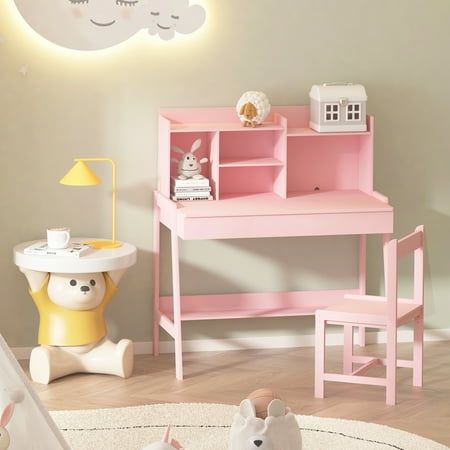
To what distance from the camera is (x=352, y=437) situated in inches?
160

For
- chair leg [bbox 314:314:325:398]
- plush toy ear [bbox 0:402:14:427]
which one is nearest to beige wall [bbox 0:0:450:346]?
chair leg [bbox 314:314:325:398]

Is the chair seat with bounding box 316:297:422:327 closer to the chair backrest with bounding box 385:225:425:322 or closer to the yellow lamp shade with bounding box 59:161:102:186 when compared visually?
the chair backrest with bounding box 385:225:425:322

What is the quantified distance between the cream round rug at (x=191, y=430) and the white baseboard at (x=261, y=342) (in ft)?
2.76

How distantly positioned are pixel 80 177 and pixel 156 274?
655 millimetres

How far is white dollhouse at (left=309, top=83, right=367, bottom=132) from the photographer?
4949 millimetres

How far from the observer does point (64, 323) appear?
15.6 feet

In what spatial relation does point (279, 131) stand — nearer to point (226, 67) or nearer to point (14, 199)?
point (226, 67)

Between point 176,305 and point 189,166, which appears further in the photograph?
point 189,166

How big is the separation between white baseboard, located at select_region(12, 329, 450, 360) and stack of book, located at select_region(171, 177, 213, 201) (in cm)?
74

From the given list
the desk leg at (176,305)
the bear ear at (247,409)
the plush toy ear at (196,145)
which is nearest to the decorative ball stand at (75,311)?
the desk leg at (176,305)

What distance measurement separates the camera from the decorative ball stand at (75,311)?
4676mm

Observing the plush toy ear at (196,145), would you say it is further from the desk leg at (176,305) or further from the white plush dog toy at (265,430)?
the white plush dog toy at (265,430)

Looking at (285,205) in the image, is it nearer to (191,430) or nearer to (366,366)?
(366,366)

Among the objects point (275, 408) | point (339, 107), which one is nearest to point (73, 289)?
point (339, 107)
